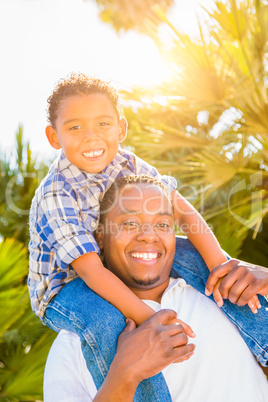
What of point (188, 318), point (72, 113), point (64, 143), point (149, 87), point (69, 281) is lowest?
point (188, 318)

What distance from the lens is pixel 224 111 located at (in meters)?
4.09

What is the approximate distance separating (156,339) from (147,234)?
672 mm

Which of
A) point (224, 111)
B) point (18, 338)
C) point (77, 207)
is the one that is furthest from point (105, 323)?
point (224, 111)

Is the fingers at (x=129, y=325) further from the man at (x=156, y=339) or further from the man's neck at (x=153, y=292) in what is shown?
the man's neck at (x=153, y=292)

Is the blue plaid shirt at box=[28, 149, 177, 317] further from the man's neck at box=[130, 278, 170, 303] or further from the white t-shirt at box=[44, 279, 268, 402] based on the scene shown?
the man's neck at box=[130, 278, 170, 303]

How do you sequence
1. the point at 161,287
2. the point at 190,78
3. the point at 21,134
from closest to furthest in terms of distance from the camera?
the point at 161,287, the point at 190,78, the point at 21,134

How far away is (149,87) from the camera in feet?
13.3

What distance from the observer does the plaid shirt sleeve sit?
2.01 metres

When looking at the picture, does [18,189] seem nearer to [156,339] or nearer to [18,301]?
[18,301]

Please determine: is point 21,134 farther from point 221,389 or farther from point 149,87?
point 221,389

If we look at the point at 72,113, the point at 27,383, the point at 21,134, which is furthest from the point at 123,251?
the point at 21,134

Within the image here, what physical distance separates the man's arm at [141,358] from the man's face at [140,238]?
0.57 meters

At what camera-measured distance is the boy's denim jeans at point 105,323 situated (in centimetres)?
182

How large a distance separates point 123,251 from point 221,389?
0.83m
